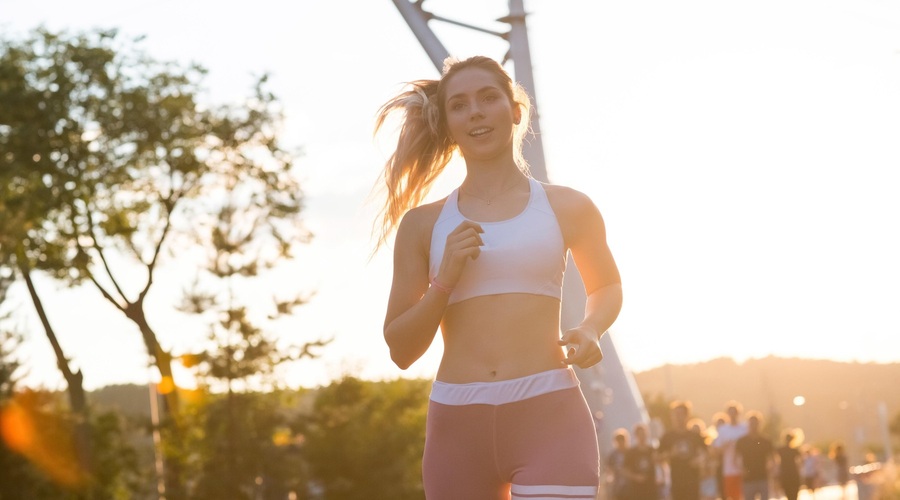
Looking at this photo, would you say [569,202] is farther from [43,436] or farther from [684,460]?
[43,436]

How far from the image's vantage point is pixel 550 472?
3.46 meters

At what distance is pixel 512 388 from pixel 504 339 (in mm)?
133

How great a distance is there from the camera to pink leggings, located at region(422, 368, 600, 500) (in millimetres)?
3488

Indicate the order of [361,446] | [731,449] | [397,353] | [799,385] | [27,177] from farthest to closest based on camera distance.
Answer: [799,385] < [361,446] < [27,177] < [731,449] < [397,353]

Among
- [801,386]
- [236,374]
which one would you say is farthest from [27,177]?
[801,386]

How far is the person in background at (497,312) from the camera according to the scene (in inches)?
138

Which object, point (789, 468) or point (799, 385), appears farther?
point (799, 385)

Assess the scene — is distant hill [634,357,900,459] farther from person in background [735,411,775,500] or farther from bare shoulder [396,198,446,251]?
bare shoulder [396,198,446,251]

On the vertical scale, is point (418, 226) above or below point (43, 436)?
below

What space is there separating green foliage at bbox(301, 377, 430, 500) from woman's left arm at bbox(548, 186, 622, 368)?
38243 mm

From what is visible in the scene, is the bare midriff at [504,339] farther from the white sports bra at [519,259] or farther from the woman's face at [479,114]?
the woman's face at [479,114]

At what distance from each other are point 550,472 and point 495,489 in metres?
0.19

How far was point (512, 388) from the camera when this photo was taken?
3.55 m

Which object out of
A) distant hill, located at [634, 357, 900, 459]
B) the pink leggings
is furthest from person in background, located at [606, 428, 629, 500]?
distant hill, located at [634, 357, 900, 459]
